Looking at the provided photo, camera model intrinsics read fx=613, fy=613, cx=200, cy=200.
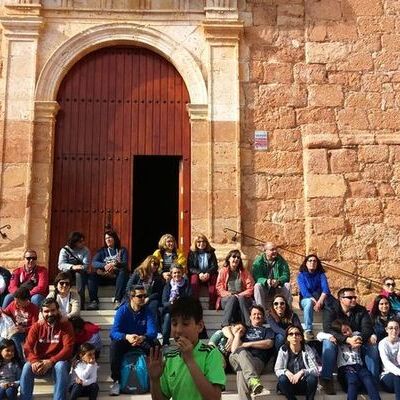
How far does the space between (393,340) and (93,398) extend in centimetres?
344

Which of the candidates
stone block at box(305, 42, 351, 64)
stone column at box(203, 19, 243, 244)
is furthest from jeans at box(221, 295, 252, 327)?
stone block at box(305, 42, 351, 64)

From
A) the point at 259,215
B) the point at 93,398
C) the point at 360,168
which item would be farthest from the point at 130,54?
the point at 93,398

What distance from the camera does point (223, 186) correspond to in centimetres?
938

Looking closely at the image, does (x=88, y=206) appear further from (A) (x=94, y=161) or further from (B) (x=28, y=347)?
(B) (x=28, y=347)

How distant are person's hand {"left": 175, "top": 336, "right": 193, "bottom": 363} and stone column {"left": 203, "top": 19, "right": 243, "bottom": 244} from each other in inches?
252

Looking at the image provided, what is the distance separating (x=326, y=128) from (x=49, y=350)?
5.50 metres

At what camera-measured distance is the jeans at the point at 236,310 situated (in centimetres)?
745

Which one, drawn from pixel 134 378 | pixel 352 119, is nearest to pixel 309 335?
pixel 134 378

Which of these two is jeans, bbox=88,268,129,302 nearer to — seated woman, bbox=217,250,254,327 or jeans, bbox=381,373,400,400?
seated woman, bbox=217,250,254,327

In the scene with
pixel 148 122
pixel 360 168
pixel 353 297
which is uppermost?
pixel 148 122

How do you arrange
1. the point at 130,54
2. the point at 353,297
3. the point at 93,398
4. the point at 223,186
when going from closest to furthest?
the point at 93,398
the point at 353,297
the point at 223,186
the point at 130,54

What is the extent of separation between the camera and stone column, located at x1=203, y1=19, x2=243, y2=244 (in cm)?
930

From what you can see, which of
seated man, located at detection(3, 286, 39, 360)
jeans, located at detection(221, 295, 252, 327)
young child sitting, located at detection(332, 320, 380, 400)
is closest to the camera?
young child sitting, located at detection(332, 320, 380, 400)

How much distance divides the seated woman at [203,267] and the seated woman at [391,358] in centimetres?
228
